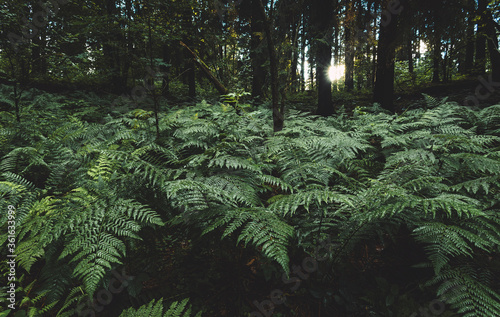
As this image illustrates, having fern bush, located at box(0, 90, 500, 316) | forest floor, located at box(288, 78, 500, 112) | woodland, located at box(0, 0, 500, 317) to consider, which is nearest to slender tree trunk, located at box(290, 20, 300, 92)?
woodland, located at box(0, 0, 500, 317)

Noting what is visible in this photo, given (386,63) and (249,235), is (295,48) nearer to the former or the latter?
(249,235)

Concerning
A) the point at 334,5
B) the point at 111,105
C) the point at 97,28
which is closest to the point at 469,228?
the point at 334,5

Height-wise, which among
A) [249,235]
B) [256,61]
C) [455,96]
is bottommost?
[249,235]

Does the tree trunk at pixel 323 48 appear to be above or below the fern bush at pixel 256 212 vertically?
above

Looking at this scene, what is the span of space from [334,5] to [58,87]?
1082cm

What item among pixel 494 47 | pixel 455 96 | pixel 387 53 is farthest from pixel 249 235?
pixel 455 96

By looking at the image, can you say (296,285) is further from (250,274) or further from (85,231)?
(85,231)

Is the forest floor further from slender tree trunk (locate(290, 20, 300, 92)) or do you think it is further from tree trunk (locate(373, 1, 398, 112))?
slender tree trunk (locate(290, 20, 300, 92))

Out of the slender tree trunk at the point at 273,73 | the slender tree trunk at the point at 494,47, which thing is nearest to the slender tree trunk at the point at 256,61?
the slender tree trunk at the point at 273,73

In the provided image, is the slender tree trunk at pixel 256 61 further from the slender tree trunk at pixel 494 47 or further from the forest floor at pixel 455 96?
the slender tree trunk at pixel 494 47

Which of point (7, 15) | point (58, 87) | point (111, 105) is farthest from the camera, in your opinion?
point (58, 87)

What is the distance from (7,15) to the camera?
356 centimetres

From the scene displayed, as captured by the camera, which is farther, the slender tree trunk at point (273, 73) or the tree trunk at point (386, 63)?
the tree trunk at point (386, 63)

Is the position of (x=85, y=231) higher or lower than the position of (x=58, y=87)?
lower
